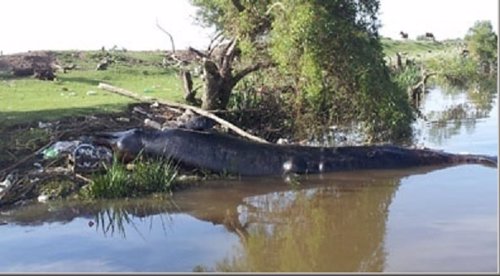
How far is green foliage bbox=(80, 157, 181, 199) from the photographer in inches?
377

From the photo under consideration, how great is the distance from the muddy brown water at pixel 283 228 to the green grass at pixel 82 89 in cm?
493

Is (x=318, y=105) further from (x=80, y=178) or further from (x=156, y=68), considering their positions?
(x=156, y=68)

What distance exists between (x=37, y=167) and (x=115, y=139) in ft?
4.45

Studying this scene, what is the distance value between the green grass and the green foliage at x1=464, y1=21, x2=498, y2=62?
1930 centimetres

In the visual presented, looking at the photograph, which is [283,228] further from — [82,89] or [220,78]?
[82,89]

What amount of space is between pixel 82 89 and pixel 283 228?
41.5ft

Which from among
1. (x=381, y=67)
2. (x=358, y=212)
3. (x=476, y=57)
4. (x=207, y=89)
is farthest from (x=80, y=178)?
(x=476, y=57)

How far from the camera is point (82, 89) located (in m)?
18.9

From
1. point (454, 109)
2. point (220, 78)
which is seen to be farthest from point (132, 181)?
point (454, 109)

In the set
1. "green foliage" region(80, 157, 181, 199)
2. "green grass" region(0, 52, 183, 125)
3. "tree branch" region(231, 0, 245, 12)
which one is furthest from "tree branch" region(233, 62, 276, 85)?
"green foliage" region(80, 157, 181, 199)

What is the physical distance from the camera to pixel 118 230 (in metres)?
7.97

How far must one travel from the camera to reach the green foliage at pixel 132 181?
31.4ft

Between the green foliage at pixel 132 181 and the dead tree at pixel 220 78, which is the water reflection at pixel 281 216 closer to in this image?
the green foliage at pixel 132 181

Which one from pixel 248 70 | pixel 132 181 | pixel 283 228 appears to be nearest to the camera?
pixel 283 228
